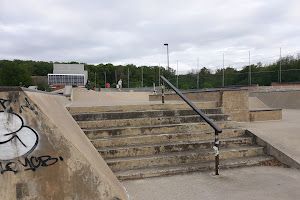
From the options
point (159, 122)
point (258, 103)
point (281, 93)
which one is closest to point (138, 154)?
point (159, 122)

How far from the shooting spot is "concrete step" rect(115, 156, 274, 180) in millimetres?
3555

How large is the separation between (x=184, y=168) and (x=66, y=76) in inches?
2589

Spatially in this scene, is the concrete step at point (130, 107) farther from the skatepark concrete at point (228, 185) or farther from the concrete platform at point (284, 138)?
the skatepark concrete at point (228, 185)

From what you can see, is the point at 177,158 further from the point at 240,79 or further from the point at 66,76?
the point at 66,76

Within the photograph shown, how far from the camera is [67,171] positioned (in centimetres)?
256

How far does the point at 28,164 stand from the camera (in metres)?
2.49

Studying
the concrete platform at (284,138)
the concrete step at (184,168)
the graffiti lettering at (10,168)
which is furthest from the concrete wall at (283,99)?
the graffiti lettering at (10,168)

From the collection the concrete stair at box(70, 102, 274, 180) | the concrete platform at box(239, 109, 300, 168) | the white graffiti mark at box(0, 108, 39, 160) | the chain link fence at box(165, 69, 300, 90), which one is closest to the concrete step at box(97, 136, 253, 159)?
the concrete stair at box(70, 102, 274, 180)

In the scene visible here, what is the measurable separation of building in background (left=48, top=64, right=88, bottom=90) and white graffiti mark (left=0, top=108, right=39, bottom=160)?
61.0m

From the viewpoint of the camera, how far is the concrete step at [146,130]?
14.1 ft

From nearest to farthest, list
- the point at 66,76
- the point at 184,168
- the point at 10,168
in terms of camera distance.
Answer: the point at 10,168 → the point at 184,168 → the point at 66,76

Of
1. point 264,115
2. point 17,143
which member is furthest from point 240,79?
point 17,143

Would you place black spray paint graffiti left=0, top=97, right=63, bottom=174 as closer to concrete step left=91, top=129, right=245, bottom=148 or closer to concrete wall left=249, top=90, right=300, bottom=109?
concrete step left=91, top=129, right=245, bottom=148

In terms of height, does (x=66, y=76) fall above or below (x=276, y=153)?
above
